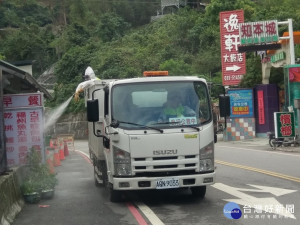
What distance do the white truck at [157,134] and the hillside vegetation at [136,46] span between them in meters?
23.5

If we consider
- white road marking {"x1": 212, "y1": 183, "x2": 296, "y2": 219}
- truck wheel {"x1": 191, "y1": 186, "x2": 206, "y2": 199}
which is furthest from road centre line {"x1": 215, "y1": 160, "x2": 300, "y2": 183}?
truck wheel {"x1": 191, "y1": 186, "x2": 206, "y2": 199}

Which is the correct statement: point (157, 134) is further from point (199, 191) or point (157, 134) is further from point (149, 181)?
point (199, 191)

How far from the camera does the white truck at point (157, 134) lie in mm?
9000

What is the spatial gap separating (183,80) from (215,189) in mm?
3091

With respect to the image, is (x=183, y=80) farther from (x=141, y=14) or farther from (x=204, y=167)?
(x=141, y=14)

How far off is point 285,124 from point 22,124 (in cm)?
1376

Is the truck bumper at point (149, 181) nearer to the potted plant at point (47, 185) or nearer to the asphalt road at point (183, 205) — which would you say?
the asphalt road at point (183, 205)

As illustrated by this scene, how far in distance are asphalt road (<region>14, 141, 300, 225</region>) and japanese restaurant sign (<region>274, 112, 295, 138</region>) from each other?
30.7 feet

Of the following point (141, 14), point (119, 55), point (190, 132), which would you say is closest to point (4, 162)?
point (190, 132)

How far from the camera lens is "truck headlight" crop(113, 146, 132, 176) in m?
9.03

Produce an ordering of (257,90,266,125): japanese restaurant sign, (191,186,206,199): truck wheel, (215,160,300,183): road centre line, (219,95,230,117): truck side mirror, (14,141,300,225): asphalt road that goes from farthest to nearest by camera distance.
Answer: (257,90,266,125): japanese restaurant sign < (215,160,300,183): road centre line < (191,186,206,199): truck wheel < (219,95,230,117): truck side mirror < (14,141,300,225): asphalt road

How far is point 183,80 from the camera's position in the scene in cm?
960

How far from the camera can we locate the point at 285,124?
76.0ft

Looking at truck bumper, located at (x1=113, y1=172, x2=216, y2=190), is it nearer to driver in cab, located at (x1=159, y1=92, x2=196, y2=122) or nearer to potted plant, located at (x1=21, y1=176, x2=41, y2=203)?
driver in cab, located at (x1=159, y1=92, x2=196, y2=122)
